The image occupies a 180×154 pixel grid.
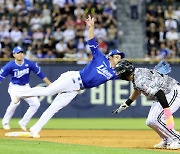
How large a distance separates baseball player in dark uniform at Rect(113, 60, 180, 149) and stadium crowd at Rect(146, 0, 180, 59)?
12.2 m

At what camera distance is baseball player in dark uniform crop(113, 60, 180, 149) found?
11211 mm

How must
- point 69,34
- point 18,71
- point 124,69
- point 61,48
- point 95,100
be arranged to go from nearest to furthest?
point 124,69 → point 18,71 → point 95,100 → point 61,48 → point 69,34

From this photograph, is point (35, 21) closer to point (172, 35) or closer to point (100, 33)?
point (100, 33)

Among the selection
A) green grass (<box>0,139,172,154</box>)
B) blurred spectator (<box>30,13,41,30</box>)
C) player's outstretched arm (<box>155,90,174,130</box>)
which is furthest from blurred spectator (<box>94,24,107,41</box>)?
player's outstretched arm (<box>155,90,174,130</box>)

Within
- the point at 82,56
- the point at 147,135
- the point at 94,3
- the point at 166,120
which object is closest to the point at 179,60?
the point at 82,56

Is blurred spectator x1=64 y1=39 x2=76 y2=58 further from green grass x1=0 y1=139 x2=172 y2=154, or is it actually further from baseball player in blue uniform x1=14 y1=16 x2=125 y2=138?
green grass x1=0 y1=139 x2=172 y2=154

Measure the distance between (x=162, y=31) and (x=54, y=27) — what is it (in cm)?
419

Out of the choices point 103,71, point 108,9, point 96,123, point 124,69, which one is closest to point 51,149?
point 124,69

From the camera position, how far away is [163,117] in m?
11.9

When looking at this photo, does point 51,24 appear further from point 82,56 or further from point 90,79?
point 90,79

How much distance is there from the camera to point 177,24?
86.4 feet

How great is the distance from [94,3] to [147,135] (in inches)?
447

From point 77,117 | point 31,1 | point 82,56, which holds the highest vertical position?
point 31,1

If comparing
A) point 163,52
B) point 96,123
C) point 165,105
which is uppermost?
point 165,105
